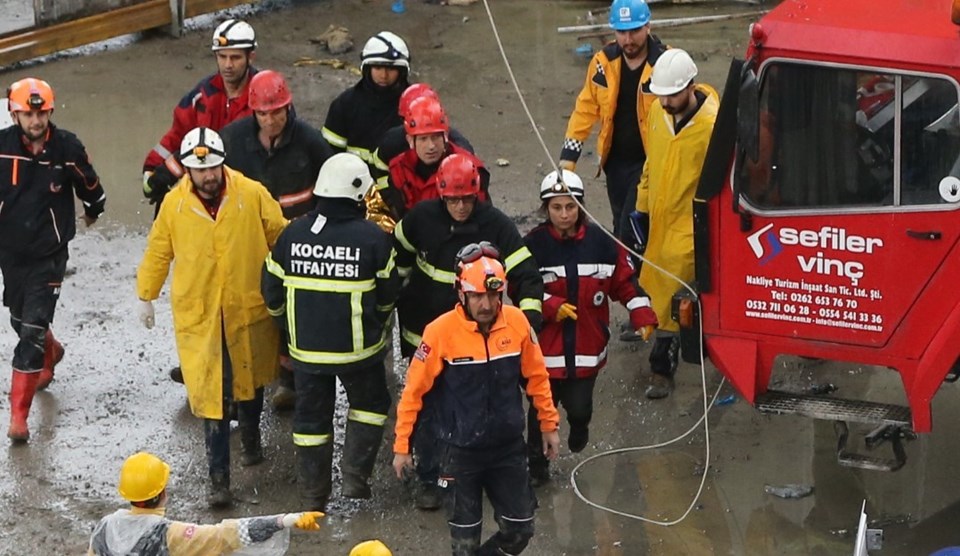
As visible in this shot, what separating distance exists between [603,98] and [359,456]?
2.79m

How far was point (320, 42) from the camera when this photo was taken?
1440 cm

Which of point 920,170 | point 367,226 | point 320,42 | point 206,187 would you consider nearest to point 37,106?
point 206,187

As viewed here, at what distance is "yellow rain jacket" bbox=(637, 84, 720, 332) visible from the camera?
812 centimetres

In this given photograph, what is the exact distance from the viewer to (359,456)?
782 cm

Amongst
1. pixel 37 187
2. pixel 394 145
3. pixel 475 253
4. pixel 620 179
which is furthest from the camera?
pixel 620 179

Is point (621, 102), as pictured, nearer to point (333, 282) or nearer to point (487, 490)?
point (333, 282)

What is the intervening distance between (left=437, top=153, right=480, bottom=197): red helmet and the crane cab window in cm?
127

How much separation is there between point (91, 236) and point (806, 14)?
5.49 meters

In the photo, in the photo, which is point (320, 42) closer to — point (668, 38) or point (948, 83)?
point (668, 38)

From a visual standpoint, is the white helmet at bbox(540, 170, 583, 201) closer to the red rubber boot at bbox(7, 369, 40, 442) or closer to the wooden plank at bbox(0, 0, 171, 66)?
the red rubber boot at bbox(7, 369, 40, 442)

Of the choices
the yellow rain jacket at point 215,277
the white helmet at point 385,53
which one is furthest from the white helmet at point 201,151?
the white helmet at point 385,53

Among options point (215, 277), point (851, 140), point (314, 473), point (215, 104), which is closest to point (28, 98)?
point (215, 104)

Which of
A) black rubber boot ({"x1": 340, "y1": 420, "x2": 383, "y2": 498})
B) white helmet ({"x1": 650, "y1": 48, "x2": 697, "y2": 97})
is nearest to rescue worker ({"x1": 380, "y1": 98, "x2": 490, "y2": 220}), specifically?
white helmet ({"x1": 650, "y1": 48, "x2": 697, "y2": 97})

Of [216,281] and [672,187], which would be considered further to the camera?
[672,187]
